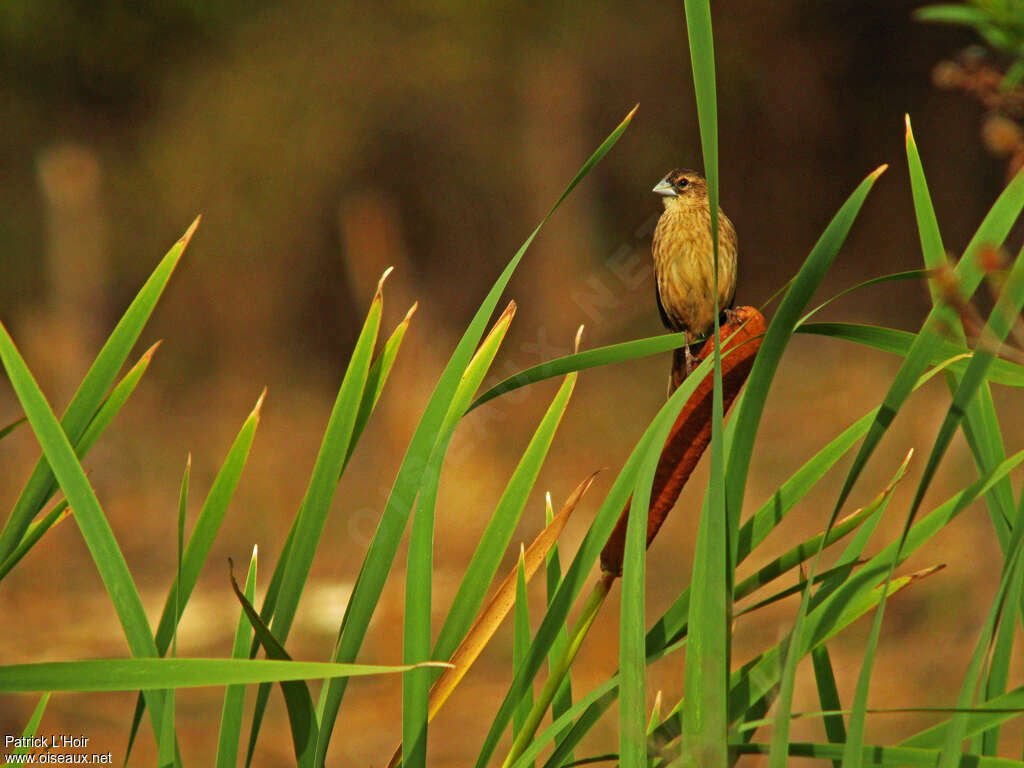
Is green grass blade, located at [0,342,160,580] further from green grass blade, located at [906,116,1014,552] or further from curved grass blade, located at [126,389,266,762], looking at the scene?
green grass blade, located at [906,116,1014,552]

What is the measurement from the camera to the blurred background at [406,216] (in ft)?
10.8

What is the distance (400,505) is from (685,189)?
0.44 m

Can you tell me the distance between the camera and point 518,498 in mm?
622

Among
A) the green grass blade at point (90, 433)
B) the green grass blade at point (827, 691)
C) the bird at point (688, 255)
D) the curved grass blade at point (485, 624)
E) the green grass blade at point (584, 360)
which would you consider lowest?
the green grass blade at point (827, 691)

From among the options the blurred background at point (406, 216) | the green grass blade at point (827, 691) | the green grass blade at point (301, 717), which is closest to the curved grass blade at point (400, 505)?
the green grass blade at point (301, 717)

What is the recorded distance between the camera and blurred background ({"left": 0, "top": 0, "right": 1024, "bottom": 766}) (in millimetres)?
3299

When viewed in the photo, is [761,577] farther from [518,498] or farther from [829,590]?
[518,498]

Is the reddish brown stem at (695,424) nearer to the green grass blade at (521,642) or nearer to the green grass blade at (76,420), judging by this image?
the green grass blade at (521,642)

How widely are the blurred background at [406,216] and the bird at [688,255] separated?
7.56ft

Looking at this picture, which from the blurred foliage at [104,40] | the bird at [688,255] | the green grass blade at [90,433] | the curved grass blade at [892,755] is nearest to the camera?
the curved grass blade at [892,755]

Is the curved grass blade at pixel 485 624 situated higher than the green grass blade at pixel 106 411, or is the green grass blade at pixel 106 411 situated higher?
the green grass blade at pixel 106 411

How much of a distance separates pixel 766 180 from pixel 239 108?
163 centimetres

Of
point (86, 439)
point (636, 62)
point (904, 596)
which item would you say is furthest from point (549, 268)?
point (86, 439)

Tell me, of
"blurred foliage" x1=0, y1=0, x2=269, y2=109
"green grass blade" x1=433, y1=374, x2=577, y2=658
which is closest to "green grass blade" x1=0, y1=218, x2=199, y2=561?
"green grass blade" x1=433, y1=374, x2=577, y2=658
